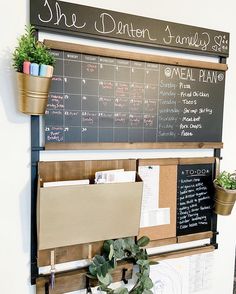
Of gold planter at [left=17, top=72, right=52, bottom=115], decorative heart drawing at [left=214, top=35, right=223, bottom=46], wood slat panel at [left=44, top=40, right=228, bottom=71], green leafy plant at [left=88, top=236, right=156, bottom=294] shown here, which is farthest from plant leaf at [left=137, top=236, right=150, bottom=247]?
decorative heart drawing at [left=214, top=35, right=223, bottom=46]

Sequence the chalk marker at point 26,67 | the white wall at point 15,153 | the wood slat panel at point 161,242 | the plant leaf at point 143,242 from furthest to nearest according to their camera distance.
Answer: the wood slat panel at point 161,242 < the plant leaf at point 143,242 < the white wall at point 15,153 < the chalk marker at point 26,67

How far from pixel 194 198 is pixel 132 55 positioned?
3.15ft

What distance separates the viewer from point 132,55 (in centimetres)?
157

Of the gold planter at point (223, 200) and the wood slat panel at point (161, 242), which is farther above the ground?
the gold planter at point (223, 200)

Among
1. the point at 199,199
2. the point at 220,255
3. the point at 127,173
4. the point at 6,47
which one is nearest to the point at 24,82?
the point at 6,47

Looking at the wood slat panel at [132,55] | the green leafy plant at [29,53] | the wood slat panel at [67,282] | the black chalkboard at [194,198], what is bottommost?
the wood slat panel at [67,282]

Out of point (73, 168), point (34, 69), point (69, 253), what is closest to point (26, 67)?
point (34, 69)

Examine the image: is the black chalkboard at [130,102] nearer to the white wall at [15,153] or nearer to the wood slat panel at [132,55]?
the wood slat panel at [132,55]

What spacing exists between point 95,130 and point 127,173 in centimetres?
29

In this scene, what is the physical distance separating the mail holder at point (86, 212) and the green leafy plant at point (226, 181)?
1.84ft

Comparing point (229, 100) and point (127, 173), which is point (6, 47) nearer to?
point (127, 173)

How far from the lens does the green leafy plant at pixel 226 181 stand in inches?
68.8

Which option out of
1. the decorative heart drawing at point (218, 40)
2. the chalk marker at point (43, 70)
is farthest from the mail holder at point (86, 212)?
the decorative heart drawing at point (218, 40)

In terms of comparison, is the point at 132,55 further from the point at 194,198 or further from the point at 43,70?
the point at 194,198
